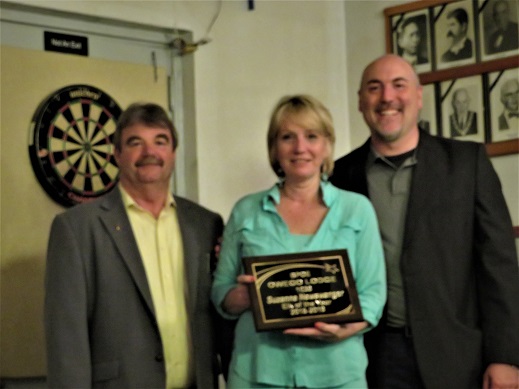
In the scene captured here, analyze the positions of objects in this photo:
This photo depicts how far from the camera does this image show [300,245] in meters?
2.69

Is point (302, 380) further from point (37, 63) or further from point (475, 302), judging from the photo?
point (37, 63)

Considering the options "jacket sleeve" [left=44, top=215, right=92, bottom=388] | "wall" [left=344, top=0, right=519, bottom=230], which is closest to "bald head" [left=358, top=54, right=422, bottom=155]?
"jacket sleeve" [left=44, top=215, right=92, bottom=388]

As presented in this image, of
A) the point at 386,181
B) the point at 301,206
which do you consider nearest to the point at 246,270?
the point at 301,206

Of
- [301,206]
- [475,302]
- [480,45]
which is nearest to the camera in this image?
[301,206]

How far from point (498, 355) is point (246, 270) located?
909mm

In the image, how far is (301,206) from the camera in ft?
9.21

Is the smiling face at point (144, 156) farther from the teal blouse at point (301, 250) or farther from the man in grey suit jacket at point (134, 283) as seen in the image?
the teal blouse at point (301, 250)

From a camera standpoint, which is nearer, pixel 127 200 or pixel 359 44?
pixel 127 200

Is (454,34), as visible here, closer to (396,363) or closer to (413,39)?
(413,39)

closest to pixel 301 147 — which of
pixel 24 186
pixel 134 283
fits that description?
pixel 134 283

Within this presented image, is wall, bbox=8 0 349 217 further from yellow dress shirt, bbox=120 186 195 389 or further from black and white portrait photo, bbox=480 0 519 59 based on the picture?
yellow dress shirt, bbox=120 186 195 389

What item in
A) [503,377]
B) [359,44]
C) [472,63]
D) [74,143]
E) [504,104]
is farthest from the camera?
[359,44]

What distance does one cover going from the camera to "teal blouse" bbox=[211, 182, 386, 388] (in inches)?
103

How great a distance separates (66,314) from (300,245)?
29.8 inches
